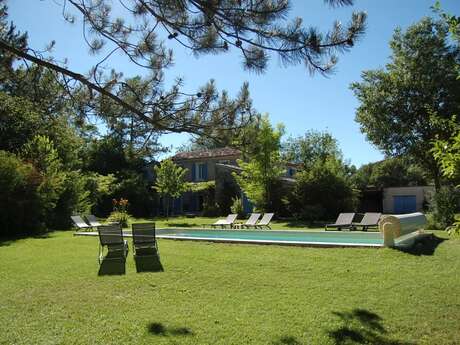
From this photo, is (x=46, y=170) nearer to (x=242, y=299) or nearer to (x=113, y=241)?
(x=113, y=241)

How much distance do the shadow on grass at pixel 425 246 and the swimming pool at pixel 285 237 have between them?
3.71ft

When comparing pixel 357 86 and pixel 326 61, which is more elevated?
pixel 357 86

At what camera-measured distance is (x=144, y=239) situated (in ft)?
36.7

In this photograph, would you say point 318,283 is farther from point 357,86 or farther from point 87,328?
point 357,86

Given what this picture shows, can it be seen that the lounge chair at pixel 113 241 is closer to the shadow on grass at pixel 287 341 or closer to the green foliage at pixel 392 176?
the shadow on grass at pixel 287 341

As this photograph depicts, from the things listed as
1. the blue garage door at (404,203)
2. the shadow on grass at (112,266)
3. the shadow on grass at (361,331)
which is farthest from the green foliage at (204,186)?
the shadow on grass at (361,331)

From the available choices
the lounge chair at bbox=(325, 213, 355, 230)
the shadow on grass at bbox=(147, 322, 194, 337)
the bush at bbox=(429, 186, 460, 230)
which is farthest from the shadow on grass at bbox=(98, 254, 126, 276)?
the bush at bbox=(429, 186, 460, 230)

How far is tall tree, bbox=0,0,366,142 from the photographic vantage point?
550 cm

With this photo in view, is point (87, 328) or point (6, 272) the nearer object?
point (87, 328)

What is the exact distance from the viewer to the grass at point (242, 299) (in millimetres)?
5473

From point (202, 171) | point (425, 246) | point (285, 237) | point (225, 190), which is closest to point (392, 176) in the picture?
point (202, 171)

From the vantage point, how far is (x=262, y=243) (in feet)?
42.5

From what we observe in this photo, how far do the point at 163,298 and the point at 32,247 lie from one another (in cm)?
833

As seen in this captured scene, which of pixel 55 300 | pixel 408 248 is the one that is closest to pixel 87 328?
pixel 55 300
